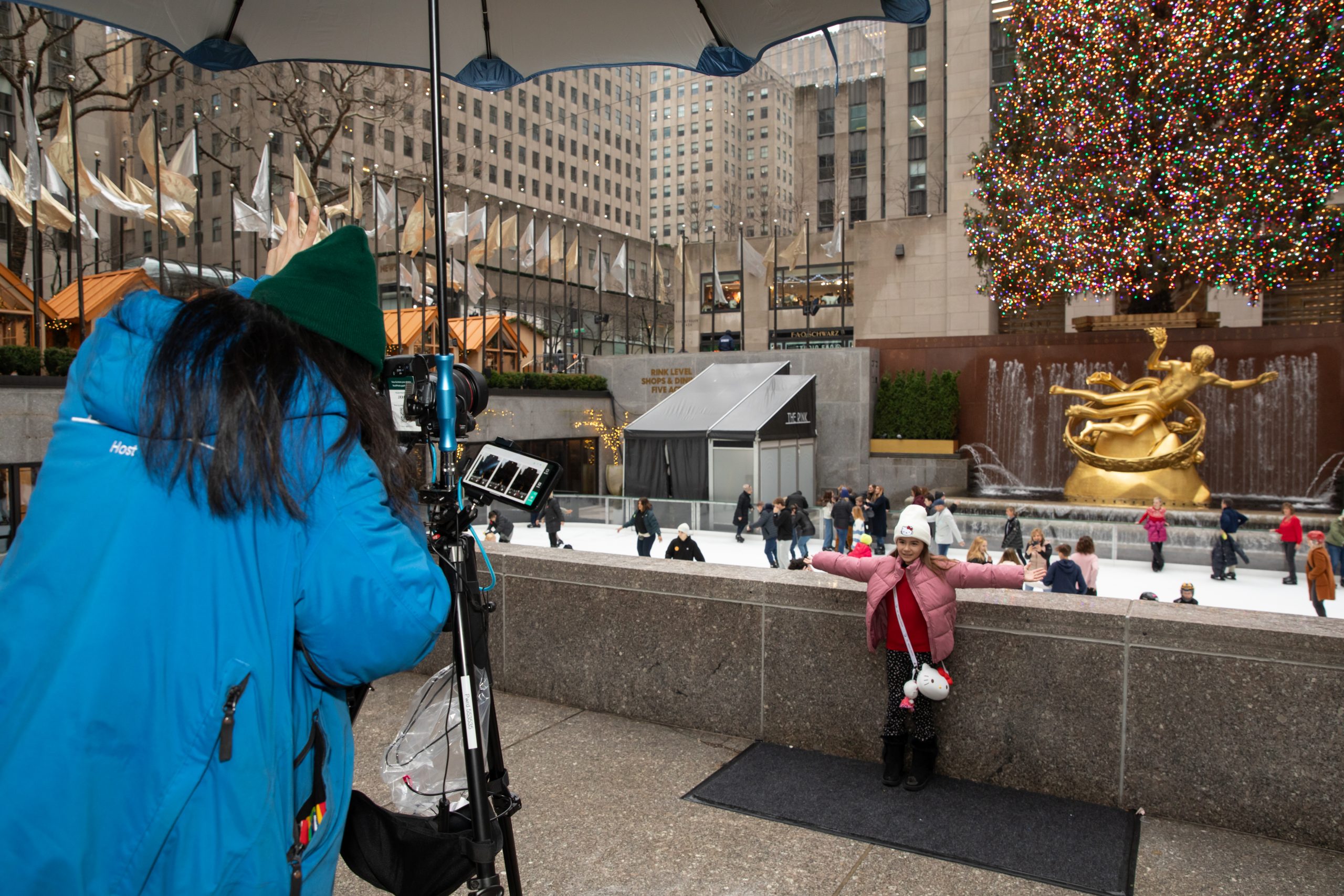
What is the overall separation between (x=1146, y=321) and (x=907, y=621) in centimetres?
2441

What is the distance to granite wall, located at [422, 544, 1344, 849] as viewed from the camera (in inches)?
144

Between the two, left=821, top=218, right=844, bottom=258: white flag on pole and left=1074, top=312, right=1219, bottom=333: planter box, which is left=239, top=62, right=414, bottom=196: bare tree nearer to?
left=821, top=218, right=844, bottom=258: white flag on pole

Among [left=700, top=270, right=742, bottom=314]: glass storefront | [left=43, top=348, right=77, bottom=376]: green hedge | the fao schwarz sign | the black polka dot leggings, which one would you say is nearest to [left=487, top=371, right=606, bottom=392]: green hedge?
the fao schwarz sign

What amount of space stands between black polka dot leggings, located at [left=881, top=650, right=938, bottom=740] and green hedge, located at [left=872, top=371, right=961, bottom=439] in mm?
21069

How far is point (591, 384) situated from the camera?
3039cm

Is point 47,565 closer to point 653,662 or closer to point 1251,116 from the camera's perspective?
point 653,662

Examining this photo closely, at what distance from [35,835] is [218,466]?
1.94 feet

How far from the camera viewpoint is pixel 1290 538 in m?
14.2

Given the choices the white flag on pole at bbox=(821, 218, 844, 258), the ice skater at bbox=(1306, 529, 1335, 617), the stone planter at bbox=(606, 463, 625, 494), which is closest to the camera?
the ice skater at bbox=(1306, 529, 1335, 617)

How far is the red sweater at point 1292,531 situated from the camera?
14172mm

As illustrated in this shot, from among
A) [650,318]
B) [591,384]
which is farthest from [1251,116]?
[650,318]

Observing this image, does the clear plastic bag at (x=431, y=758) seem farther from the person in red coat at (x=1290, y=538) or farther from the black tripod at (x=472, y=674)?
the person in red coat at (x=1290, y=538)

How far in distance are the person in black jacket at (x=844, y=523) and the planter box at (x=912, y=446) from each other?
8.49 meters

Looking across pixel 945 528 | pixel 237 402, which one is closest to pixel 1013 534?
pixel 945 528
